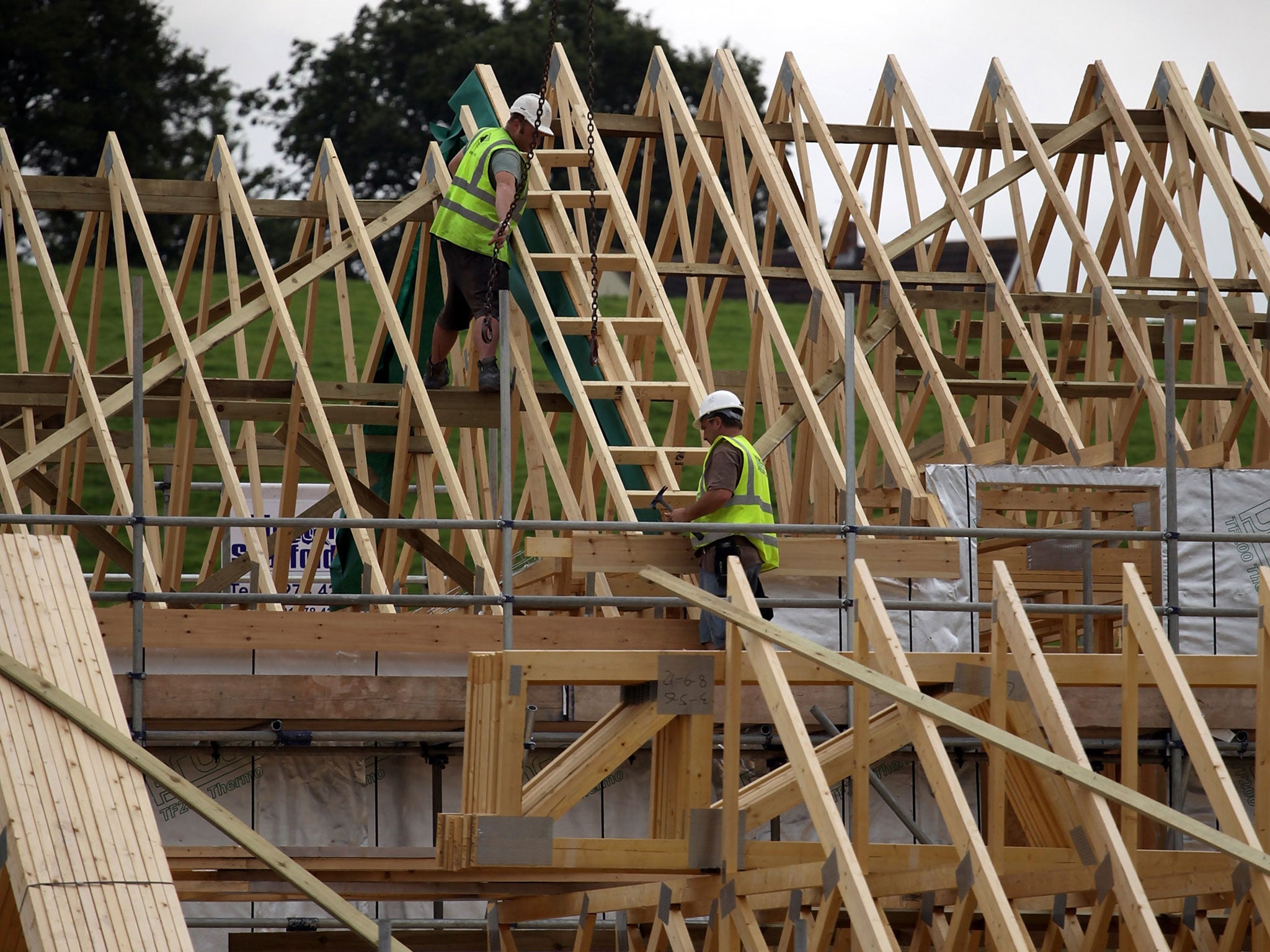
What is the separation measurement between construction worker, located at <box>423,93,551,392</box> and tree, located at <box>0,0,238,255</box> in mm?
24410

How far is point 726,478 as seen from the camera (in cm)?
962

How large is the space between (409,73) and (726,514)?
2982 centimetres

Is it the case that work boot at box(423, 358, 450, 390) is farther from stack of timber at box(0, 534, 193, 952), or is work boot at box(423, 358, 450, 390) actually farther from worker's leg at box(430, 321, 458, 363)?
stack of timber at box(0, 534, 193, 952)

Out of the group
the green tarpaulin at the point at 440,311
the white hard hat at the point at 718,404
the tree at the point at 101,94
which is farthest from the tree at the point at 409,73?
the white hard hat at the point at 718,404

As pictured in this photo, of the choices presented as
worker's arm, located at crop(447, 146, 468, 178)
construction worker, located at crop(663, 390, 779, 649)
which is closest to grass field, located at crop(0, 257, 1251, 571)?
worker's arm, located at crop(447, 146, 468, 178)

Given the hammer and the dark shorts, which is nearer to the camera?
the hammer

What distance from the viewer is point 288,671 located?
33.4 feet

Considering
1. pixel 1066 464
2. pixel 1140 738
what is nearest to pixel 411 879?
pixel 1140 738

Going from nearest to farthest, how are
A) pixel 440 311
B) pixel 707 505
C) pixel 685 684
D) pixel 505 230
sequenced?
pixel 685 684 → pixel 707 505 → pixel 505 230 → pixel 440 311

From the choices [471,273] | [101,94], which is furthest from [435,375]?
[101,94]

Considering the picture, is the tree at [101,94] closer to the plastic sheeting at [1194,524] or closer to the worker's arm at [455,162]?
the worker's arm at [455,162]

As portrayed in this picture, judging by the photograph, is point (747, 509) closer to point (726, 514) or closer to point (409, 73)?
point (726, 514)

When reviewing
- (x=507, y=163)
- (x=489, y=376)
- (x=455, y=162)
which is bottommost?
(x=489, y=376)

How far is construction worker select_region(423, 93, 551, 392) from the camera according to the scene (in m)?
11.3
